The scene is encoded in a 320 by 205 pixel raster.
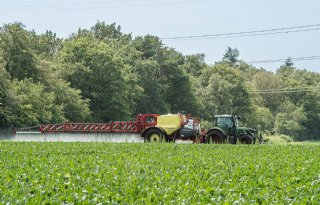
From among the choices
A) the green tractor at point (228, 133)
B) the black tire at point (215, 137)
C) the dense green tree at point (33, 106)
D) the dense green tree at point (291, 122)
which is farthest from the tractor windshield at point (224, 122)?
the dense green tree at point (291, 122)

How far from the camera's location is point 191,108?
78.9 metres

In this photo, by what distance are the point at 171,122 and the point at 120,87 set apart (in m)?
29.2

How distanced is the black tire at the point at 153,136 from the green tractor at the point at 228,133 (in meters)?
3.13

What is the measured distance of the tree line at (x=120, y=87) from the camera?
→ 1997 inches

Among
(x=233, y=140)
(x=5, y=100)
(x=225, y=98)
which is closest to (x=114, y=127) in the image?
(x=233, y=140)

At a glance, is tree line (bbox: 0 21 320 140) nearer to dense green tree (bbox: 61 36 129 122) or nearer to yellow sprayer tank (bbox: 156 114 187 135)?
dense green tree (bbox: 61 36 129 122)

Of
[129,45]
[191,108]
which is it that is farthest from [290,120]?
[129,45]

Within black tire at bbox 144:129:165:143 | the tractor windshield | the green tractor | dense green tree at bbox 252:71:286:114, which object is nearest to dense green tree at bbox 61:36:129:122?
black tire at bbox 144:129:165:143

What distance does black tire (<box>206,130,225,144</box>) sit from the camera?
32938 millimetres

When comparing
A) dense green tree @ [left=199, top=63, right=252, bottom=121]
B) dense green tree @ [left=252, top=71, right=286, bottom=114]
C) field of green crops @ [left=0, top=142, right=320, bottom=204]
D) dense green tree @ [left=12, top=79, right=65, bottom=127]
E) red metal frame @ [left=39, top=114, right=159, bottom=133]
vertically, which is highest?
dense green tree @ [left=252, top=71, right=286, bottom=114]

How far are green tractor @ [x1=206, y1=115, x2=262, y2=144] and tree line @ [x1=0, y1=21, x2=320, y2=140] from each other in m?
19.5

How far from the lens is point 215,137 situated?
109 ft

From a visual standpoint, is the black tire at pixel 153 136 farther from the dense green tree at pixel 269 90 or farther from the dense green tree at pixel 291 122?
the dense green tree at pixel 269 90

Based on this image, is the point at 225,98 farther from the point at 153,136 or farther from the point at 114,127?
the point at 153,136
